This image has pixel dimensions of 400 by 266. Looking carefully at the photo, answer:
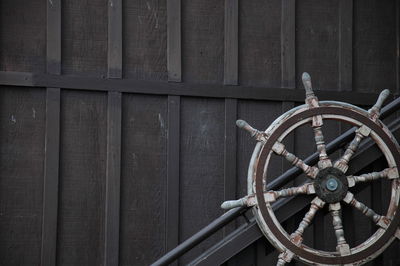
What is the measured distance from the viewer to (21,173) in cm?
369

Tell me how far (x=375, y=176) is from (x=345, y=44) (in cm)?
Answer: 135

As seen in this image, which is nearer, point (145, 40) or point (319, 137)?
point (319, 137)

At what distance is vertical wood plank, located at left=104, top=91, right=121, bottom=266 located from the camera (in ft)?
12.4

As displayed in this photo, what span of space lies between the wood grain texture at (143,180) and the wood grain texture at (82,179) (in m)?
0.13

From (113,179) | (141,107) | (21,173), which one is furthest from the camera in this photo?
(141,107)

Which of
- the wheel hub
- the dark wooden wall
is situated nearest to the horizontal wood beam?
the dark wooden wall

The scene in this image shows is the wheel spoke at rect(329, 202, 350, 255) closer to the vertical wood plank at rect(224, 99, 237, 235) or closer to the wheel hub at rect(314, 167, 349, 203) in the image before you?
the wheel hub at rect(314, 167, 349, 203)

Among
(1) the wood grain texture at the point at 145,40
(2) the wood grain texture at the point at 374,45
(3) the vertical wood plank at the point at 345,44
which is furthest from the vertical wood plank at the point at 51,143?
(2) the wood grain texture at the point at 374,45

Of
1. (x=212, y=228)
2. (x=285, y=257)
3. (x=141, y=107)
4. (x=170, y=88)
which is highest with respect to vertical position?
(x=170, y=88)

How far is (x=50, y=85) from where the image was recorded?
12.2 ft

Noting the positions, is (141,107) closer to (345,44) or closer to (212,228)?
(212,228)

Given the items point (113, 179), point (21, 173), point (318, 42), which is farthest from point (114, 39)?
point (318, 42)

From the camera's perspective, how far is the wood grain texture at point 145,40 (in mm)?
3932

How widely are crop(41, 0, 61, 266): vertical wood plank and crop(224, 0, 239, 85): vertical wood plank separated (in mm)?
1009
